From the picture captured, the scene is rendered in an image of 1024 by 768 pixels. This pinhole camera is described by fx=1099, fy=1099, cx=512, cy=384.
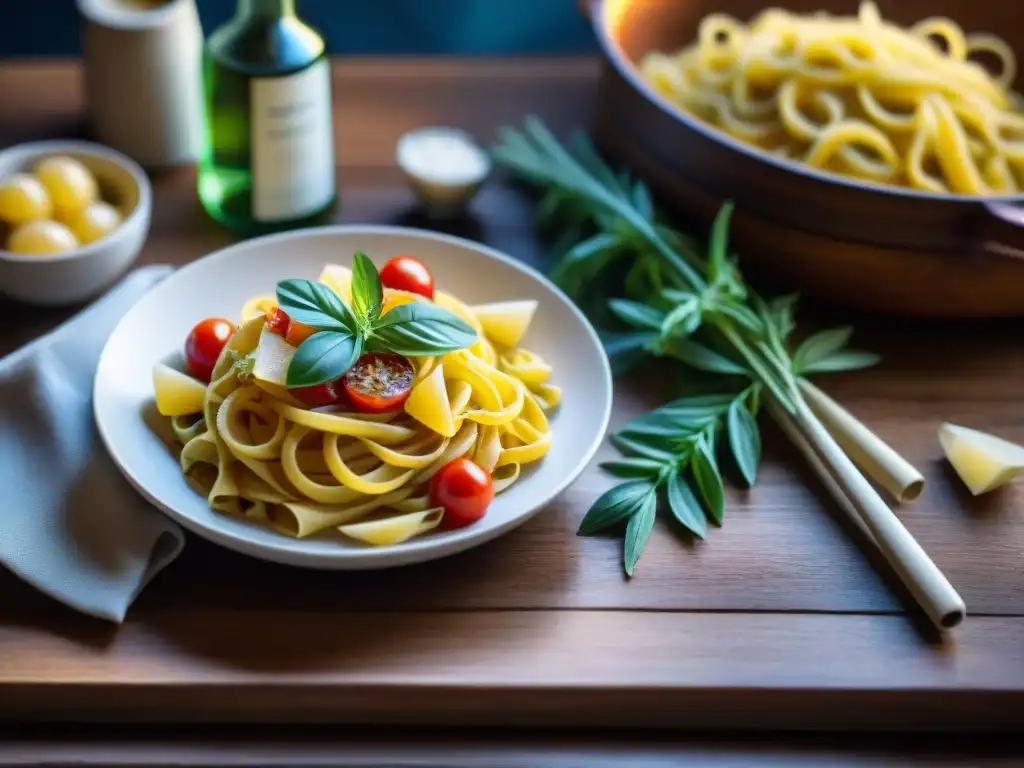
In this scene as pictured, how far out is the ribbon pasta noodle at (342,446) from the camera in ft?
3.86

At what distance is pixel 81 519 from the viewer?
1.21 metres

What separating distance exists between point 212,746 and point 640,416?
65 centimetres

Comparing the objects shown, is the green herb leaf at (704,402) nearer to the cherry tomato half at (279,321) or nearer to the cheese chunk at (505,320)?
the cheese chunk at (505,320)

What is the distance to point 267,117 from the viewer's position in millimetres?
1554

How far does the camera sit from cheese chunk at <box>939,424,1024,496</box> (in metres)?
1.34

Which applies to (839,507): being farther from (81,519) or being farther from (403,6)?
(403,6)

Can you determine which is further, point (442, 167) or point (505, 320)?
point (442, 167)

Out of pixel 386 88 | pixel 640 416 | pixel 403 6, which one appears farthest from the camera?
pixel 403 6

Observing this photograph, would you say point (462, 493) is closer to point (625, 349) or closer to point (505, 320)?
point (505, 320)

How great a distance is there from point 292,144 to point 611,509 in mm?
731

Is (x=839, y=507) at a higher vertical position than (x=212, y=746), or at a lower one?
higher

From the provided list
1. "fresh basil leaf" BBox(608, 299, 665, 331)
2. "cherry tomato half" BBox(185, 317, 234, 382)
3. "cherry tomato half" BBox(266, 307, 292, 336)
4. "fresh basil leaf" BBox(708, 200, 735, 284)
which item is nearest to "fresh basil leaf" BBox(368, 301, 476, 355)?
"cherry tomato half" BBox(266, 307, 292, 336)

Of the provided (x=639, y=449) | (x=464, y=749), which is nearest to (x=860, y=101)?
(x=639, y=449)

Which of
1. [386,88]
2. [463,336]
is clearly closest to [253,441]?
[463,336]
